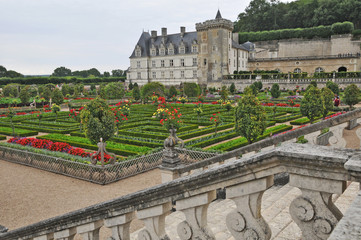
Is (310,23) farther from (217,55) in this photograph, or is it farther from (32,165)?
(32,165)

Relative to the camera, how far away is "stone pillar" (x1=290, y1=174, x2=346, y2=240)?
190 cm

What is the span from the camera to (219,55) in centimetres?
5606

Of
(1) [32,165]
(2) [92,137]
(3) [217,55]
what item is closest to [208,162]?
(2) [92,137]

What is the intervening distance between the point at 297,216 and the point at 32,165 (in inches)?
564

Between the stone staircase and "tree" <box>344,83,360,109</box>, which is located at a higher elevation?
"tree" <box>344,83,360,109</box>

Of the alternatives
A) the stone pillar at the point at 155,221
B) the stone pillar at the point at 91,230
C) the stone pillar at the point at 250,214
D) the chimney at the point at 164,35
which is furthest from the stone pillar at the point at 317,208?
the chimney at the point at 164,35

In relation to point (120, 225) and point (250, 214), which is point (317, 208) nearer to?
point (250, 214)

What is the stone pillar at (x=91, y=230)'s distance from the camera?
3.18 m

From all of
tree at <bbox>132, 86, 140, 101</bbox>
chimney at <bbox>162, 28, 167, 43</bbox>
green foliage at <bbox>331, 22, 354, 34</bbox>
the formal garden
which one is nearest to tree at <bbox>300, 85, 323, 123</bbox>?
the formal garden

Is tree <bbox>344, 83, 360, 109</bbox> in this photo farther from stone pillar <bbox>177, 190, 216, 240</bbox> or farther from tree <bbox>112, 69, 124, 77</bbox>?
tree <bbox>112, 69, 124, 77</bbox>

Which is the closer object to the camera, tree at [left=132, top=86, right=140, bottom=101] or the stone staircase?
the stone staircase

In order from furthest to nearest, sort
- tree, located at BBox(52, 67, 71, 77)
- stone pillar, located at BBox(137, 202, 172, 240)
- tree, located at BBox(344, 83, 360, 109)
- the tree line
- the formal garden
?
tree, located at BBox(52, 67, 71, 77) < the tree line < tree, located at BBox(344, 83, 360, 109) < the formal garden < stone pillar, located at BBox(137, 202, 172, 240)

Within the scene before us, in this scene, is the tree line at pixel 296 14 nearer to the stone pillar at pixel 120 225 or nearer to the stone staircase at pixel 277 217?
the stone staircase at pixel 277 217

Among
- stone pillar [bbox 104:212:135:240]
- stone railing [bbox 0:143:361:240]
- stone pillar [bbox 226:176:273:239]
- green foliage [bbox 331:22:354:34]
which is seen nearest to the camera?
stone railing [bbox 0:143:361:240]
